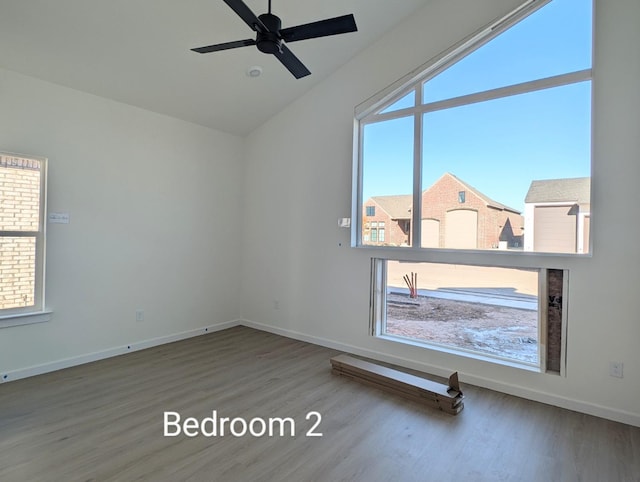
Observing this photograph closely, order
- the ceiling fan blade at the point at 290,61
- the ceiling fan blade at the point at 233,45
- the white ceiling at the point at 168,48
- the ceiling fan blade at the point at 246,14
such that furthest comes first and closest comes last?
the white ceiling at the point at 168,48
the ceiling fan blade at the point at 290,61
the ceiling fan blade at the point at 233,45
the ceiling fan blade at the point at 246,14

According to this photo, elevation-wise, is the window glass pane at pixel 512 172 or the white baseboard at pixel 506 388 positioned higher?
the window glass pane at pixel 512 172

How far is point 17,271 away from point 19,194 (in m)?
0.71

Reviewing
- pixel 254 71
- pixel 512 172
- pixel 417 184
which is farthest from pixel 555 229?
pixel 254 71

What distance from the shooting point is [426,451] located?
2.25m

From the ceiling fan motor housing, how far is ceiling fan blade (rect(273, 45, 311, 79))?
0.26ft

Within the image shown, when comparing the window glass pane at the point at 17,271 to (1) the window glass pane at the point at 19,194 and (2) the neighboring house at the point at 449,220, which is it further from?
(2) the neighboring house at the point at 449,220

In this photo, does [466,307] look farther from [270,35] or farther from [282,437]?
[270,35]

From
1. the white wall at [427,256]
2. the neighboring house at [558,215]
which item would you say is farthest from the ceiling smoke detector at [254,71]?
the neighboring house at [558,215]

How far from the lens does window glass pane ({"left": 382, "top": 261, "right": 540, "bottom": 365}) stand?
3.20 m

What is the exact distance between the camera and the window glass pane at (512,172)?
294 cm

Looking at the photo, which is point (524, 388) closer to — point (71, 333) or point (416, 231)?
point (416, 231)

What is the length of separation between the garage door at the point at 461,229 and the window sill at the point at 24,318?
156 inches

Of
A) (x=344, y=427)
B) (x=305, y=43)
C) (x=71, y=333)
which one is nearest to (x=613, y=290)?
(x=344, y=427)

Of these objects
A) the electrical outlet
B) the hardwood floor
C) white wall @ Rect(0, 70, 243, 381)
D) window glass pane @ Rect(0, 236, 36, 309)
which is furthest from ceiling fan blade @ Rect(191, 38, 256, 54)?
the electrical outlet
